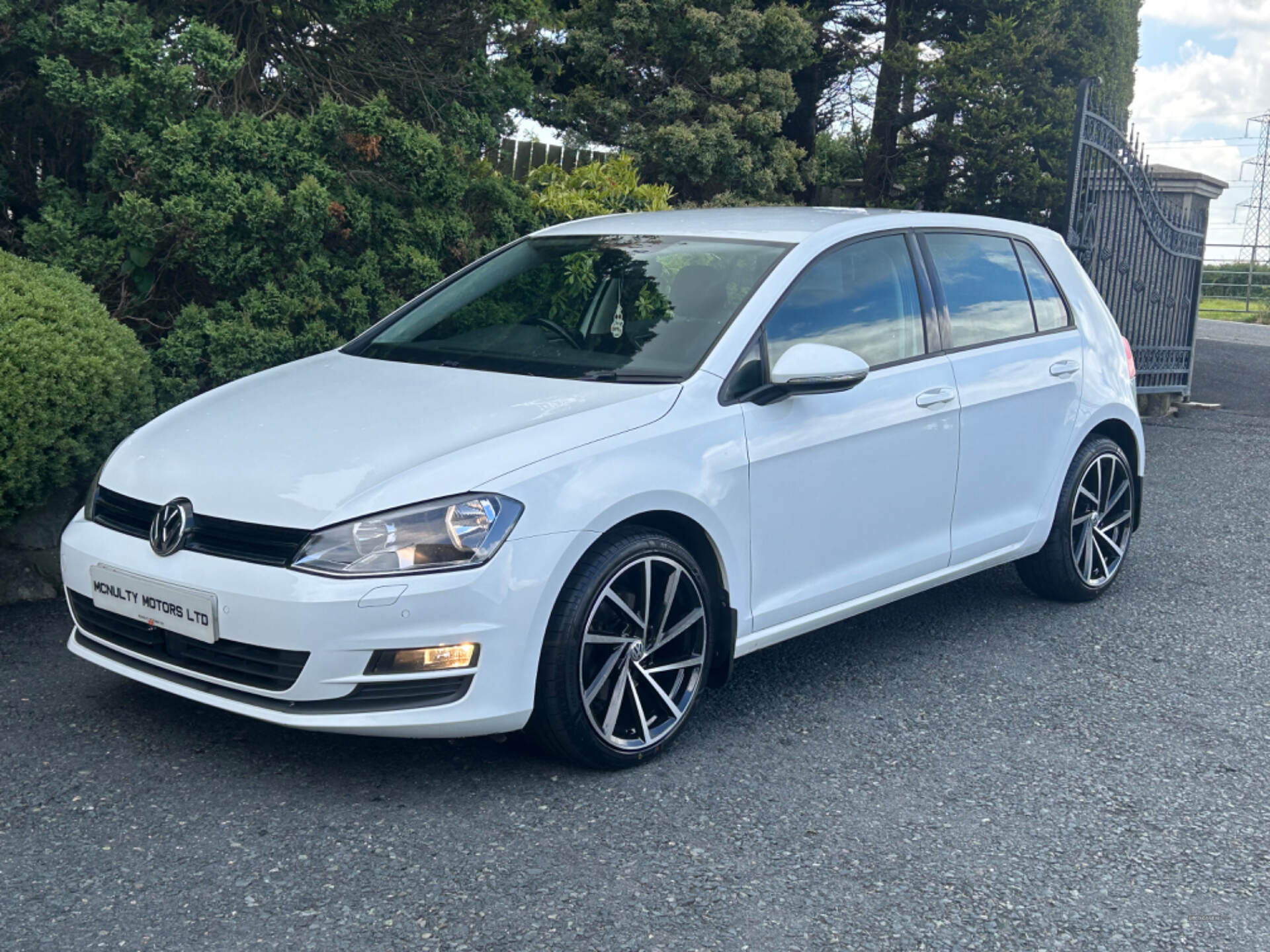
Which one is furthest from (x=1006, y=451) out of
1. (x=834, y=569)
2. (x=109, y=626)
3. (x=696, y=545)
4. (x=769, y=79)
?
(x=769, y=79)

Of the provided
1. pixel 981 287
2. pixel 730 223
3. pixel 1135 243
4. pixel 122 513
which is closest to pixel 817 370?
pixel 730 223

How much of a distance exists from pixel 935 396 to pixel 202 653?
2689 millimetres

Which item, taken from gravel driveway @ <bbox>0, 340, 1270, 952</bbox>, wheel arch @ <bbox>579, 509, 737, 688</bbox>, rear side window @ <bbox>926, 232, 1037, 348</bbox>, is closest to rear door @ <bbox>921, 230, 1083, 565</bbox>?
rear side window @ <bbox>926, 232, 1037, 348</bbox>

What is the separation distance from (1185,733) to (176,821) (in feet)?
10.4

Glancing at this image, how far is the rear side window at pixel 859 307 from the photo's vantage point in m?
4.45

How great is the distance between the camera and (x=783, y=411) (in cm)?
422

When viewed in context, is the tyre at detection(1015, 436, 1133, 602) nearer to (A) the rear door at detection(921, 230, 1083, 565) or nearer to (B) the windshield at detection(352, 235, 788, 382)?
(A) the rear door at detection(921, 230, 1083, 565)

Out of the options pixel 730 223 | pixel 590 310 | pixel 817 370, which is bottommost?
pixel 817 370

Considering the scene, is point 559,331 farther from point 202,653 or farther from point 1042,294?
point 1042,294

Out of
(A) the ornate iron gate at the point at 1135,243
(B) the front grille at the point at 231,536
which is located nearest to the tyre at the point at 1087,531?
(B) the front grille at the point at 231,536

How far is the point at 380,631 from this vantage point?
340 cm

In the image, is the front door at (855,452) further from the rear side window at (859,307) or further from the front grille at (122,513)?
the front grille at (122,513)

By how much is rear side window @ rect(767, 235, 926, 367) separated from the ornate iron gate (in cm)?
572

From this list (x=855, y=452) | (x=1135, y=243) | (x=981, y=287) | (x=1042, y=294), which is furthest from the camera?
(x=1135, y=243)
